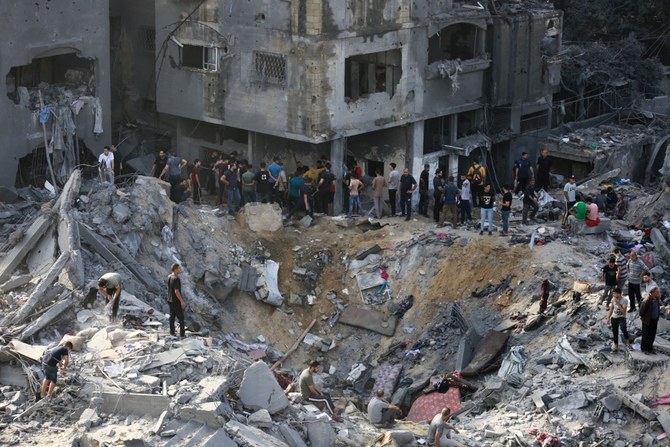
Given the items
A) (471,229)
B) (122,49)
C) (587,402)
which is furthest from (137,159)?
(587,402)

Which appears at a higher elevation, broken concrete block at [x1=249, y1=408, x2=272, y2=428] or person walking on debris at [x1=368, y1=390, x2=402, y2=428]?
broken concrete block at [x1=249, y1=408, x2=272, y2=428]

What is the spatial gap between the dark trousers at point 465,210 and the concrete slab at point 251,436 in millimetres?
13358

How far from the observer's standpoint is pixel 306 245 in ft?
108

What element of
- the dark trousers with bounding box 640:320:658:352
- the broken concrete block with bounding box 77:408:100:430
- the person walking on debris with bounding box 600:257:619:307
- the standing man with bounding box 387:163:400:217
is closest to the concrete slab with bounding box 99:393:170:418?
the broken concrete block with bounding box 77:408:100:430

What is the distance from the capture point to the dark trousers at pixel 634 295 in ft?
86.8

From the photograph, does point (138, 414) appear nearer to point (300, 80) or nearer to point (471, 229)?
point (471, 229)

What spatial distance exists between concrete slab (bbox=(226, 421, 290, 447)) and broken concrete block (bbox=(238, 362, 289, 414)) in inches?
30.8

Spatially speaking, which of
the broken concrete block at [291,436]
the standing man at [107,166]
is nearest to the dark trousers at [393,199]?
the standing man at [107,166]

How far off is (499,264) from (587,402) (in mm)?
6984

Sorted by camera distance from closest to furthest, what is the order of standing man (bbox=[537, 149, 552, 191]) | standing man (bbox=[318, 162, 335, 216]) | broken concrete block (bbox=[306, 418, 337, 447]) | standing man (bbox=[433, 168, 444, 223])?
broken concrete block (bbox=[306, 418, 337, 447]) < standing man (bbox=[433, 168, 444, 223]) < standing man (bbox=[318, 162, 335, 216]) < standing man (bbox=[537, 149, 552, 191])

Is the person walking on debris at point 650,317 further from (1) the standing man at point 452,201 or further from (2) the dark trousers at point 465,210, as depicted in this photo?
(2) the dark trousers at point 465,210

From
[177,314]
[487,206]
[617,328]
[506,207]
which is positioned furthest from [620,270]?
[177,314]

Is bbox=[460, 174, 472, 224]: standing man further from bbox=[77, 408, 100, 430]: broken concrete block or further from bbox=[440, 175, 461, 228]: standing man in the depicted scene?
bbox=[77, 408, 100, 430]: broken concrete block

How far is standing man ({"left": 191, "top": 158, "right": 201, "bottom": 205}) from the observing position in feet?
111
